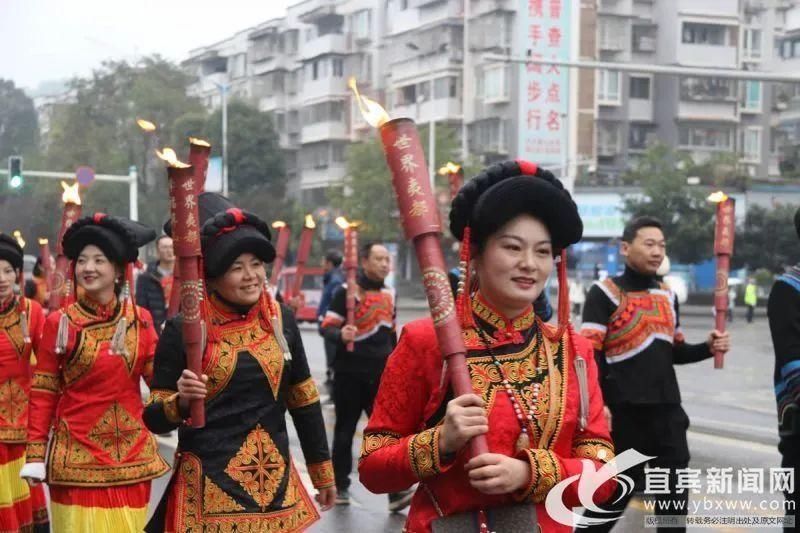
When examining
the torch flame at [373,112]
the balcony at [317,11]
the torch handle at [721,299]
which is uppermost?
the balcony at [317,11]

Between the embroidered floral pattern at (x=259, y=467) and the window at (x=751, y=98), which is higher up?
the window at (x=751, y=98)

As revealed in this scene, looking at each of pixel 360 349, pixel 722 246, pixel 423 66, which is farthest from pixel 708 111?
pixel 722 246

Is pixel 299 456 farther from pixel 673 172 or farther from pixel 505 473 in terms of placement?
pixel 673 172

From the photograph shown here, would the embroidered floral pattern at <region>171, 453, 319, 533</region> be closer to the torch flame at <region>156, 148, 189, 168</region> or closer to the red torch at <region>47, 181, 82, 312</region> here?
the torch flame at <region>156, 148, 189, 168</region>

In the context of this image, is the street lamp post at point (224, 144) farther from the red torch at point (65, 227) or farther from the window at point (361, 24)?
the red torch at point (65, 227)

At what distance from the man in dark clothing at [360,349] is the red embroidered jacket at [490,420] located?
508cm

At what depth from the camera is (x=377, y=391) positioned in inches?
165

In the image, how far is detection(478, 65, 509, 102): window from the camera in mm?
56625

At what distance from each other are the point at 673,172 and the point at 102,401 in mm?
39679

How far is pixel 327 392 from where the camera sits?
16641 mm

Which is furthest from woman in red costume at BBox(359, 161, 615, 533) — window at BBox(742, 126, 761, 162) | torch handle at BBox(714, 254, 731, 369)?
window at BBox(742, 126, 761, 162)

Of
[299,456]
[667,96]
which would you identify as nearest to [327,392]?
[299,456]

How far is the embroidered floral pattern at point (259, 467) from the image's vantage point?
16.4ft

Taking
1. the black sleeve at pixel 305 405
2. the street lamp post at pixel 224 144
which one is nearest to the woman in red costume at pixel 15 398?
the black sleeve at pixel 305 405
